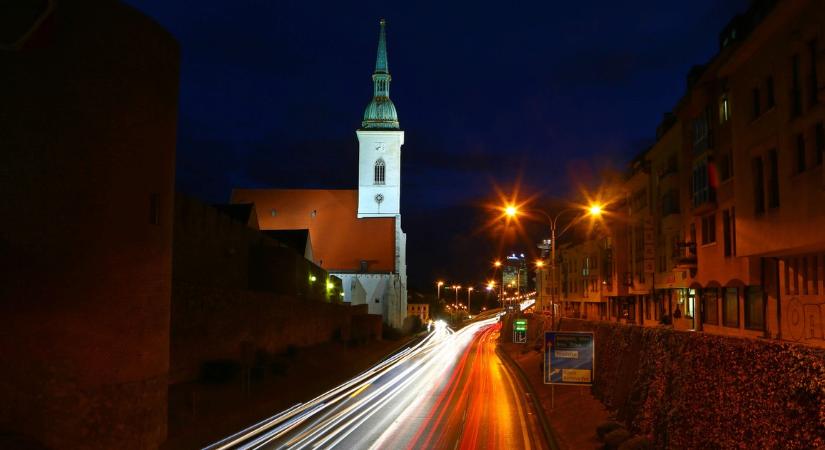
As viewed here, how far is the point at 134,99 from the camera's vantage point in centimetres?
1698

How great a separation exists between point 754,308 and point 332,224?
239ft

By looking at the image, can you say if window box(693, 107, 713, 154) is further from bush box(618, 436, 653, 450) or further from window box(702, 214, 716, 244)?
bush box(618, 436, 653, 450)

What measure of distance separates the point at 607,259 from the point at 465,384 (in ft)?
72.1

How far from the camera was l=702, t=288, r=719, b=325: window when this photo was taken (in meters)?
30.9

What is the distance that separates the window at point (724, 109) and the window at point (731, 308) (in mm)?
6604

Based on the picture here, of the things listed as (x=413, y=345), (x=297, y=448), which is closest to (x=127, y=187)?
(x=297, y=448)

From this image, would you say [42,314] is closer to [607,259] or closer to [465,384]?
[465,384]

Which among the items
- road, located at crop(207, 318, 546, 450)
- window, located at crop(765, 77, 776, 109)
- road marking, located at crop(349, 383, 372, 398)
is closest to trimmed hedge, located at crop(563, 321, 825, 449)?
road, located at crop(207, 318, 546, 450)

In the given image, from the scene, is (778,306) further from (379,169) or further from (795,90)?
(379,169)

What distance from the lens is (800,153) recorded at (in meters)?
19.2

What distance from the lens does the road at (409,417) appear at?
1872 centimetres

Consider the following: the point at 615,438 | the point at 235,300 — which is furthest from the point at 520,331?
the point at 615,438

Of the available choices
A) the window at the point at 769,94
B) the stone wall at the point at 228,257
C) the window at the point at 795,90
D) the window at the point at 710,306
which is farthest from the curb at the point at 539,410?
the stone wall at the point at 228,257

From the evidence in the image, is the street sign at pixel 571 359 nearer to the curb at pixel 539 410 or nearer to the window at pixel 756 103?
the curb at pixel 539 410
